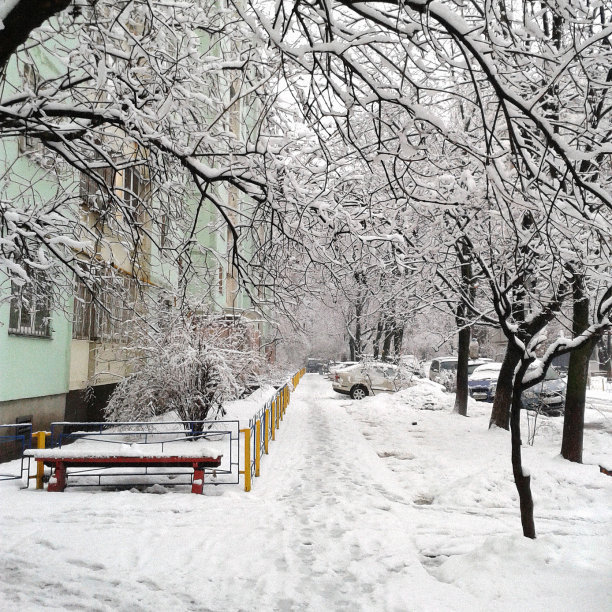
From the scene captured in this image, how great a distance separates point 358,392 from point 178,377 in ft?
45.9

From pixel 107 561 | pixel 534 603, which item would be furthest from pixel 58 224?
pixel 534 603

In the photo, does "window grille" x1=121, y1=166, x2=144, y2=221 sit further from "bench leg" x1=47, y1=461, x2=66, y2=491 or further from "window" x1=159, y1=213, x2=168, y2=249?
"bench leg" x1=47, y1=461, x2=66, y2=491

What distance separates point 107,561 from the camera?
514cm

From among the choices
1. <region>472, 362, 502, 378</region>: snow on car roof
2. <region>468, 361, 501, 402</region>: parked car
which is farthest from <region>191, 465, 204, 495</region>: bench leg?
<region>472, 362, 502, 378</region>: snow on car roof

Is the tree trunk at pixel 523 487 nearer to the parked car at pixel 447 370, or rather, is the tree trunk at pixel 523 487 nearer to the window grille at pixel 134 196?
the window grille at pixel 134 196

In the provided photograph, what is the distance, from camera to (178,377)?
11.7 meters

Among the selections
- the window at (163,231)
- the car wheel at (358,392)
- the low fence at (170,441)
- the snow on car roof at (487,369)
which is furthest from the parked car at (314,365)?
the window at (163,231)

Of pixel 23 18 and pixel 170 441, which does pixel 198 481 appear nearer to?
pixel 170 441

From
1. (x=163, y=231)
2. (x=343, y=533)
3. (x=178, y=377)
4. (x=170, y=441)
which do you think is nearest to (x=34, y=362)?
(x=178, y=377)

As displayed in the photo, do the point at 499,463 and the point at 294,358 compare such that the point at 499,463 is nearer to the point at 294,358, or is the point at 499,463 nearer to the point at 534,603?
the point at 534,603

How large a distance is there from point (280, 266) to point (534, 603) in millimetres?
3962

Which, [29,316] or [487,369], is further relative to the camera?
[487,369]

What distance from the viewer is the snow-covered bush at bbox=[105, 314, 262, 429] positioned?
38.4 feet

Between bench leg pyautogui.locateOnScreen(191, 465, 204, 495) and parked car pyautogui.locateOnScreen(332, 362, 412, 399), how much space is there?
17.0 metres
